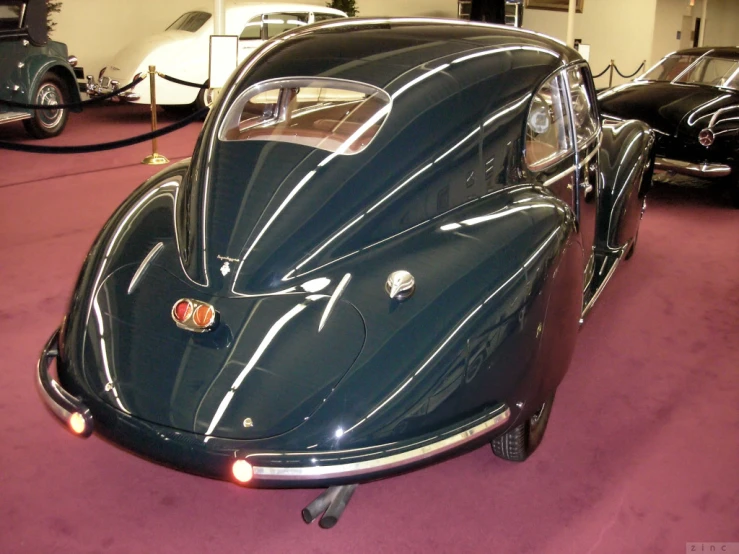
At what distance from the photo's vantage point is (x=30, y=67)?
25.6 ft

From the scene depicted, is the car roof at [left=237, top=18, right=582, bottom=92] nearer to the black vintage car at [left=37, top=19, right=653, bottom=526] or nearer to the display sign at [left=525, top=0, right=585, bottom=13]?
the black vintage car at [left=37, top=19, right=653, bottom=526]

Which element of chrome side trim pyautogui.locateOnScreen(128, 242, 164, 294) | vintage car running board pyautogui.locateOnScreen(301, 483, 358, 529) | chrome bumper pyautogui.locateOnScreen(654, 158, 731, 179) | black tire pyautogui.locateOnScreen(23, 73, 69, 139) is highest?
chrome side trim pyautogui.locateOnScreen(128, 242, 164, 294)

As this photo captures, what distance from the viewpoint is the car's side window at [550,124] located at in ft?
9.20

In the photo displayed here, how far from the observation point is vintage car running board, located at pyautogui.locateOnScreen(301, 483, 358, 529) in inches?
83.6

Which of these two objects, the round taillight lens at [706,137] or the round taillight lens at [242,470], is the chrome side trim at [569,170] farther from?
the round taillight lens at [706,137]

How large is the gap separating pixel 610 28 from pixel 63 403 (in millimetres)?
15853

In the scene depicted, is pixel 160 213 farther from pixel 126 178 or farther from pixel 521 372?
Answer: pixel 126 178

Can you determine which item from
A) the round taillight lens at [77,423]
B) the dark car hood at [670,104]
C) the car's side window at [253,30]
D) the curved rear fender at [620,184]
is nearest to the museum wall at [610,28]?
the car's side window at [253,30]

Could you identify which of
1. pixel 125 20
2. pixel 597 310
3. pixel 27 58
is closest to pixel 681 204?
pixel 597 310

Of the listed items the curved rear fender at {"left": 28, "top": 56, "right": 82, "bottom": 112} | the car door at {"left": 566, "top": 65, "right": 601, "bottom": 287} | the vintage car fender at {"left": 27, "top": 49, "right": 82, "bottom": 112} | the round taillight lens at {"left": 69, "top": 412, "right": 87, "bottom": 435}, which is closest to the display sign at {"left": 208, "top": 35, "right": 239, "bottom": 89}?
the vintage car fender at {"left": 27, "top": 49, "right": 82, "bottom": 112}

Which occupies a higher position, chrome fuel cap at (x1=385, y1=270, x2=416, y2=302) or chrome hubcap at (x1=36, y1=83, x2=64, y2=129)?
chrome fuel cap at (x1=385, y1=270, x2=416, y2=302)

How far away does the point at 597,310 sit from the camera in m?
3.92

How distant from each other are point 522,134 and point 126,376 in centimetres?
153

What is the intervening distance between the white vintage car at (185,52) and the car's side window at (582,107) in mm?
6101
